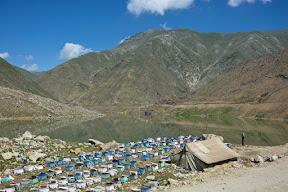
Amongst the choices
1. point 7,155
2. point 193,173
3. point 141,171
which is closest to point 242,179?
point 193,173

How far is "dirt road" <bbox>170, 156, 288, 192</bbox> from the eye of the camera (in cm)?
1623

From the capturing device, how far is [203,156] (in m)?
23.9

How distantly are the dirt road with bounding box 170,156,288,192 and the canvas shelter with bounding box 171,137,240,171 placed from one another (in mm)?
2787

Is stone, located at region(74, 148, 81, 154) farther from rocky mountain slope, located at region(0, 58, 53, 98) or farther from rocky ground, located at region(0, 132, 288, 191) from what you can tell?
rocky mountain slope, located at region(0, 58, 53, 98)

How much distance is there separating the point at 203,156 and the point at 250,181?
21.2 feet

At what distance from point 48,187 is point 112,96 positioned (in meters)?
154

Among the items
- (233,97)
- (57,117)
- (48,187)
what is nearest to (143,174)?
(48,187)

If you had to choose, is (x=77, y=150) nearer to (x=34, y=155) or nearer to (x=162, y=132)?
(x=34, y=155)

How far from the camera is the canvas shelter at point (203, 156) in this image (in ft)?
76.8

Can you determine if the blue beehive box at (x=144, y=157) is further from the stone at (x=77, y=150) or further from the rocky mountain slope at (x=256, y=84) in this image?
the rocky mountain slope at (x=256, y=84)

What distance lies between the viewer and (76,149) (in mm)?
34094

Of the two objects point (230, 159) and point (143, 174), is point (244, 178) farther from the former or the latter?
point (143, 174)

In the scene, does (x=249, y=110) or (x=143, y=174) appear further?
(x=249, y=110)

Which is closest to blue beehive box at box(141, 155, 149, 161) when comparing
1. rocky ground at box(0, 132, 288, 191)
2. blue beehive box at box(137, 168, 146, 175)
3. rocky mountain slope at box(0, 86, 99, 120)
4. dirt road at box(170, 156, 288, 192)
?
rocky ground at box(0, 132, 288, 191)
